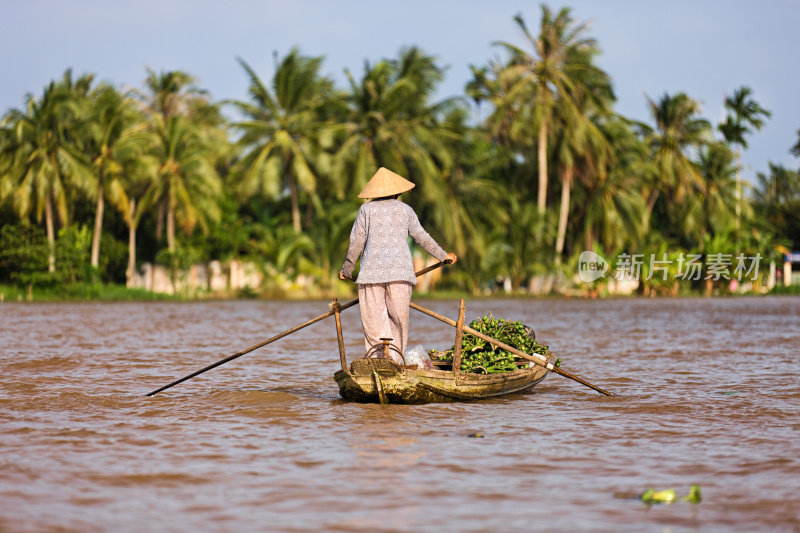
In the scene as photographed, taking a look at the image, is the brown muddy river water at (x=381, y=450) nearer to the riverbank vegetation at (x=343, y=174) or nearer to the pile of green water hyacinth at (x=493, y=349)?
the pile of green water hyacinth at (x=493, y=349)

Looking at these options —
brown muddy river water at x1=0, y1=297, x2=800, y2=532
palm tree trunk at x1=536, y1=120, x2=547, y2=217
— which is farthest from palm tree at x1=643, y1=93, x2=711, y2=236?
brown muddy river water at x1=0, y1=297, x2=800, y2=532

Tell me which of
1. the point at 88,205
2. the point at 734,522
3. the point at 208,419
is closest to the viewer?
the point at 734,522

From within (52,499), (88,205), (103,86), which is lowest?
(52,499)

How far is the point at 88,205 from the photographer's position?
3509cm

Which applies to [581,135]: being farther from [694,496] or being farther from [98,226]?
[694,496]

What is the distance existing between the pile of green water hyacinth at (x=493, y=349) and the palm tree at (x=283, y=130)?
972 inches

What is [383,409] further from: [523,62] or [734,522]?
[523,62]

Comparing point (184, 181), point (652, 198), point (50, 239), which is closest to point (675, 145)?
point (652, 198)

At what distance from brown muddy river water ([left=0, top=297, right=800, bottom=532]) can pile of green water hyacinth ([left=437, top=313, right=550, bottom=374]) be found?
0.31m

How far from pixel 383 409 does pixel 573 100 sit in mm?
31130

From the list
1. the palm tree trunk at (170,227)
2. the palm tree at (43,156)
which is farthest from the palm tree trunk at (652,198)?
the palm tree at (43,156)

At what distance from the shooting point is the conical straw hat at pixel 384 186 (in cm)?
722

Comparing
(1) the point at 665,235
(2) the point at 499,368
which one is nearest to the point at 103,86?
(1) the point at 665,235

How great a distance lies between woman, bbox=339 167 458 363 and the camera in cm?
711
